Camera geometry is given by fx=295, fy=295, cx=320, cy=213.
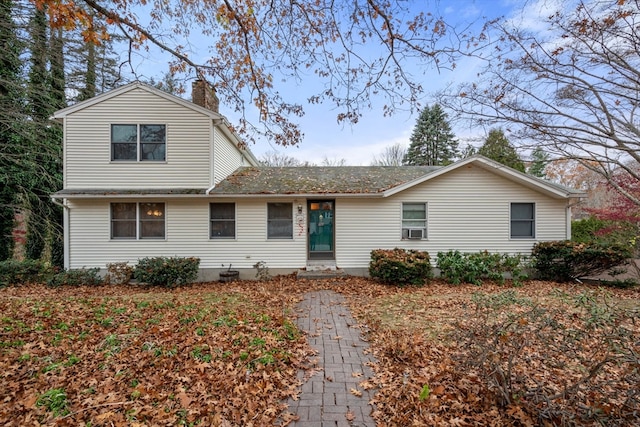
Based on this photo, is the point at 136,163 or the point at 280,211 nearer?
the point at 136,163

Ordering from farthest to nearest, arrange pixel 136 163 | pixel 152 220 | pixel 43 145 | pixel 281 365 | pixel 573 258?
pixel 43 145
pixel 152 220
pixel 136 163
pixel 573 258
pixel 281 365

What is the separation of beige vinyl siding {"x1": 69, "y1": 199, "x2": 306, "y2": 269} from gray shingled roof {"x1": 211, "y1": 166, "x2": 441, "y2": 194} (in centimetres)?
70

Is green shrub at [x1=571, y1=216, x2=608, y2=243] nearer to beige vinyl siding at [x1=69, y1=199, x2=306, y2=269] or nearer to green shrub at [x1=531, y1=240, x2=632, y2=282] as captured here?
green shrub at [x1=531, y1=240, x2=632, y2=282]

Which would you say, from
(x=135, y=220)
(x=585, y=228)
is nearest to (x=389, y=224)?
(x=135, y=220)

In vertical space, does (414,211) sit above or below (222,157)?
below

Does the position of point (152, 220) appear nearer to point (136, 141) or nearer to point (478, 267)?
point (136, 141)

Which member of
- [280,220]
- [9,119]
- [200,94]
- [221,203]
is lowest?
[280,220]

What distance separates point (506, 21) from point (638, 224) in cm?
872

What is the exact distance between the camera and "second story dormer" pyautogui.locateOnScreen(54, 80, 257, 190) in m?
10.2

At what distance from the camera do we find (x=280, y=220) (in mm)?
11016

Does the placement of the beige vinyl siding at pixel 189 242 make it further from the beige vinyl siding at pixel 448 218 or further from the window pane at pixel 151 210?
the beige vinyl siding at pixel 448 218

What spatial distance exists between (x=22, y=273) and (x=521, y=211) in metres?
18.2

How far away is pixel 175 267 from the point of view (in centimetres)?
982

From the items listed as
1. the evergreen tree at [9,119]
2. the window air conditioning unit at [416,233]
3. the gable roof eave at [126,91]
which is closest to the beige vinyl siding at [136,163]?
the gable roof eave at [126,91]
